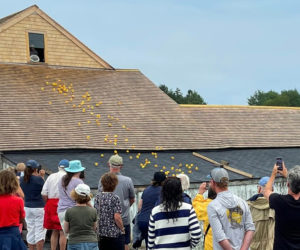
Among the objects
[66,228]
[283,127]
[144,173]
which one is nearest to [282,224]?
[66,228]

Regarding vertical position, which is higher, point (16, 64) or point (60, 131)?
point (16, 64)

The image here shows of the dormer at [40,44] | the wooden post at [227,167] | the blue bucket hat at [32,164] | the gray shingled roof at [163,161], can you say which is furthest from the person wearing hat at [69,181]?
the dormer at [40,44]

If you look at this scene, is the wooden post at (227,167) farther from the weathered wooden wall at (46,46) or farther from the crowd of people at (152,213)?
the crowd of people at (152,213)

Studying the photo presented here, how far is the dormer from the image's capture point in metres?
24.9

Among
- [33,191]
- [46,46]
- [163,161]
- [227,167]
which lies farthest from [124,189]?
[46,46]

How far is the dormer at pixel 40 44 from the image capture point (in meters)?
24.9

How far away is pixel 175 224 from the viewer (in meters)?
6.59

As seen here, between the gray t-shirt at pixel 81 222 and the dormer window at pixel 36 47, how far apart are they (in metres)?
18.1

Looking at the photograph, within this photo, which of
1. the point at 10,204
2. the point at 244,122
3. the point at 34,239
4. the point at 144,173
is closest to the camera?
the point at 10,204

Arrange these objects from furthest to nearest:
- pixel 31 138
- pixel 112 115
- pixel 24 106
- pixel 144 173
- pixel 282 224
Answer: pixel 112 115
pixel 24 106
pixel 31 138
pixel 144 173
pixel 282 224

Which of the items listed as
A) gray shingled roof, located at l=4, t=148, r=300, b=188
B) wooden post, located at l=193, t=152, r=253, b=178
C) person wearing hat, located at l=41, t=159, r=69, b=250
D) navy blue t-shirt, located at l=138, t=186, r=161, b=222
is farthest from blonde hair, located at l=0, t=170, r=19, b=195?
wooden post, located at l=193, t=152, r=253, b=178

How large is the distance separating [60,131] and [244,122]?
937 cm

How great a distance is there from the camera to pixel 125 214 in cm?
984

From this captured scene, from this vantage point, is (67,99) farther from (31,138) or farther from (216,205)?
(216,205)
